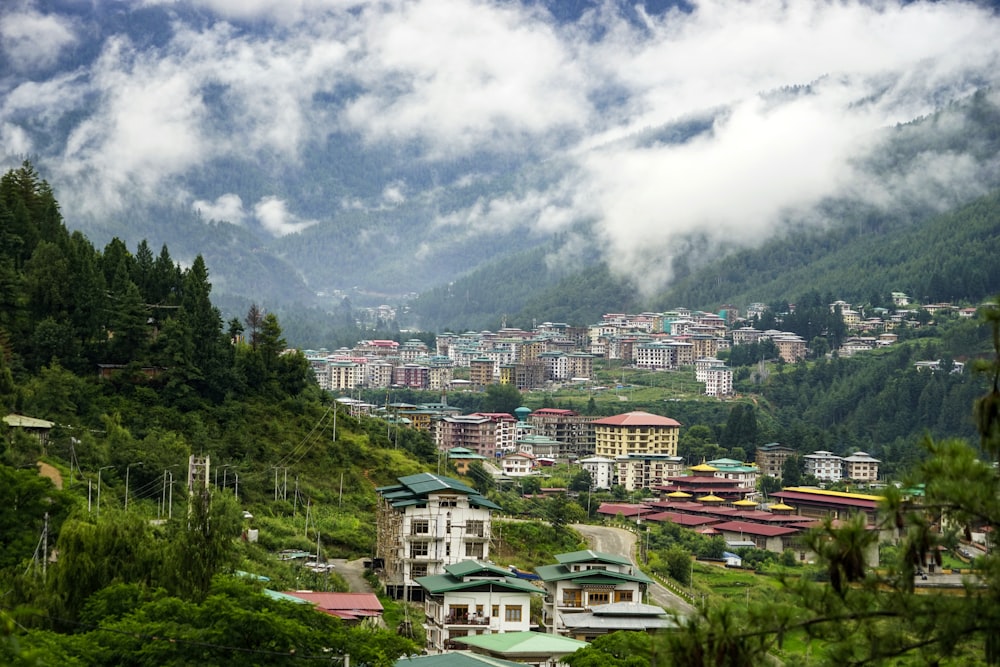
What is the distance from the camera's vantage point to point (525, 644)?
32.4 metres

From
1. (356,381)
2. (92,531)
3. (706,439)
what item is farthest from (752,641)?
(356,381)

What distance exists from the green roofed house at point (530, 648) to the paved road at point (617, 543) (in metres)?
13.9

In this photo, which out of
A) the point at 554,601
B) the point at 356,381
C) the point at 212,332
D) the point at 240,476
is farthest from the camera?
the point at 356,381

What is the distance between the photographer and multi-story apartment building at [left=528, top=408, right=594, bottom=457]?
342ft

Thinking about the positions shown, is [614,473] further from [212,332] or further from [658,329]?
[658,329]

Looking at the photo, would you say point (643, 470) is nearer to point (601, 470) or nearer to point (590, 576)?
point (601, 470)

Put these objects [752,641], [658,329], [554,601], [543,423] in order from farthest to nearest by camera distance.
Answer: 1. [658,329]
2. [543,423]
3. [554,601]
4. [752,641]

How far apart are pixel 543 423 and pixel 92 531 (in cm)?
8098

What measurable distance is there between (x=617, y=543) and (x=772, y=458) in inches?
1472

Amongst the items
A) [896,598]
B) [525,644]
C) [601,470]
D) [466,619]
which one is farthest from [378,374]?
[896,598]

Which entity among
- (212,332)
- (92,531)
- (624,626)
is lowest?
(624,626)

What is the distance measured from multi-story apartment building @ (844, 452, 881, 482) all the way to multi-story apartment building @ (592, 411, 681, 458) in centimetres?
1087

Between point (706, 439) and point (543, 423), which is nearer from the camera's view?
point (706, 439)

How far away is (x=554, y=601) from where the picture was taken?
4103 centimetres
